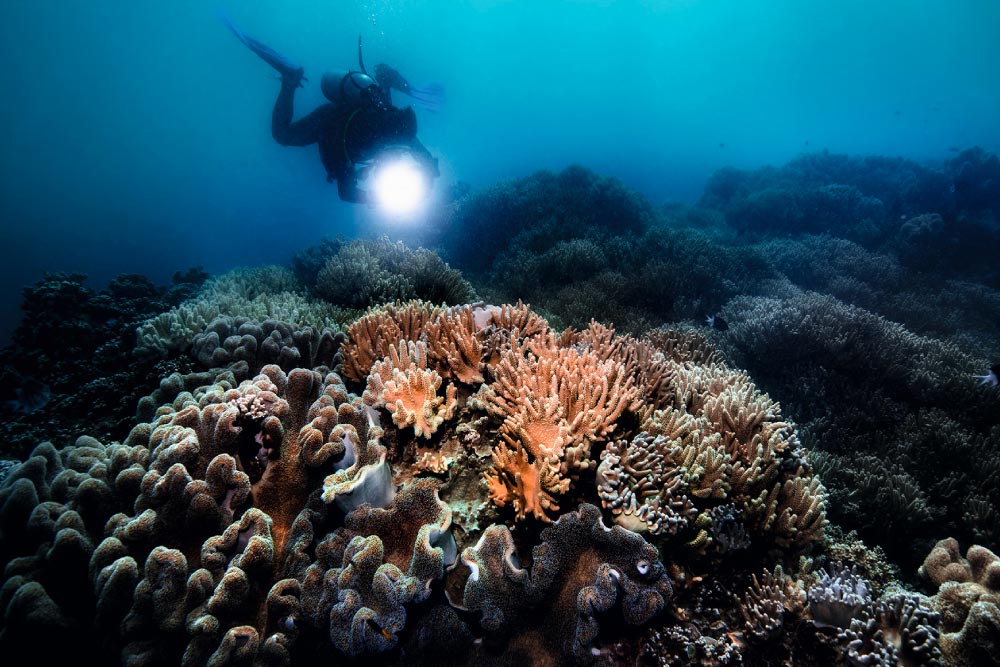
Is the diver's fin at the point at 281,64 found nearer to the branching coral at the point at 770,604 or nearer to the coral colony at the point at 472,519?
the coral colony at the point at 472,519

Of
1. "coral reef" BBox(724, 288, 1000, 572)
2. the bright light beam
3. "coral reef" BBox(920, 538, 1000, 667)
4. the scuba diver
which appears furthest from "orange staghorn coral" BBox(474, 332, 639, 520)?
the scuba diver

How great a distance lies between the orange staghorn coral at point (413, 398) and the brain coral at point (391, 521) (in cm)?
2

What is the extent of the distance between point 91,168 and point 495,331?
379ft

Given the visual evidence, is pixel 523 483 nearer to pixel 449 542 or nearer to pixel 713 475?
pixel 449 542

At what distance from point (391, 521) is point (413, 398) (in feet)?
2.62

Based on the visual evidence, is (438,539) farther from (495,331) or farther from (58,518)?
(58,518)

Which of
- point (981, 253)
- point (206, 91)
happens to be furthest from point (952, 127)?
point (206, 91)

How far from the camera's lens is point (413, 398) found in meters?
2.73

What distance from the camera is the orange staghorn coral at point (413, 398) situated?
2.62 m

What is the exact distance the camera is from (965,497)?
4297 millimetres

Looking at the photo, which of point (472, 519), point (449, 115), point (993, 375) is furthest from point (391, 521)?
point (449, 115)

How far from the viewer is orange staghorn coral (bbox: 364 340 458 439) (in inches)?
103

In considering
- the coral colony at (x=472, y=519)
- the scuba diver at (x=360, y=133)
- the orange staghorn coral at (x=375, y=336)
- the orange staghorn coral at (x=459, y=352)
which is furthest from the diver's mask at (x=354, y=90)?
the orange staghorn coral at (x=459, y=352)

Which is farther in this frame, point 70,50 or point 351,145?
point 70,50
